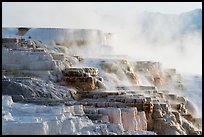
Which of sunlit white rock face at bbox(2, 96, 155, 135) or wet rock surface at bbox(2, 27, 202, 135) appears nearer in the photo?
sunlit white rock face at bbox(2, 96, 155, 135)

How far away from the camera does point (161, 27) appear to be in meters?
72.3

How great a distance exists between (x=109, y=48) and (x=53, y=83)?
15.2m

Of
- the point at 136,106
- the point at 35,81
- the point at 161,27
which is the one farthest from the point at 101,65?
the point at 161,27

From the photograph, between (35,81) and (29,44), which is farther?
(29,44)

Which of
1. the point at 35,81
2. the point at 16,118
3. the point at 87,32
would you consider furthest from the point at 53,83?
the point at 87,32

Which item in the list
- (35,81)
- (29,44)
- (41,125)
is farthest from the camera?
(29,44)

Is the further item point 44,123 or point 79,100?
point 79,100

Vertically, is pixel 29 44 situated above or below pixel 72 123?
above

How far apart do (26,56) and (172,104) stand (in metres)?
4.33

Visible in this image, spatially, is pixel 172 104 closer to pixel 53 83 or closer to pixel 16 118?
pixel 53 83

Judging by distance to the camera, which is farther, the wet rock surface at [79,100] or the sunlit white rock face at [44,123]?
the wet rock surface at [79,100]

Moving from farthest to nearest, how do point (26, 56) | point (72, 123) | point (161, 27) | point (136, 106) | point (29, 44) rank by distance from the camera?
point (161, 27) < point (29, 44) < point (26, 56) < point (136, 106) < point (72, 123)

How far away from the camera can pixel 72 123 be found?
10969 millimetres

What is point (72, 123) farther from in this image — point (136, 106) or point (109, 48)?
point (109, 48)
